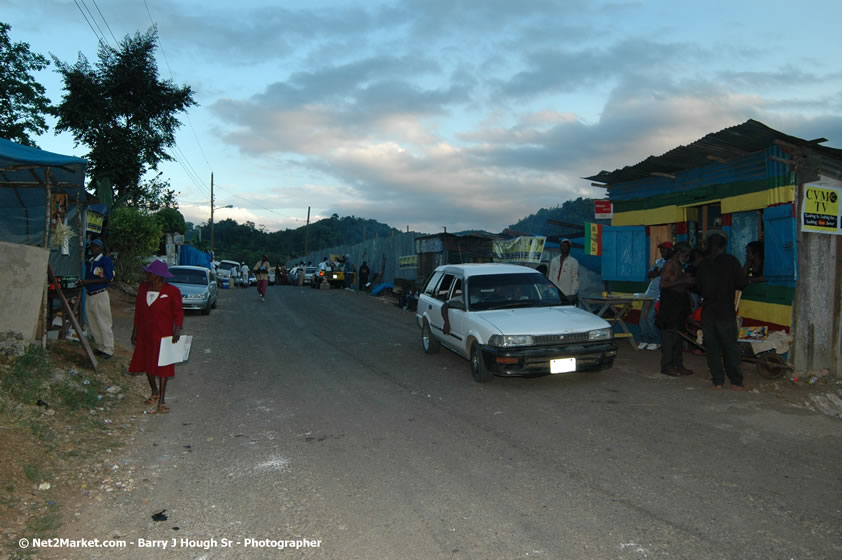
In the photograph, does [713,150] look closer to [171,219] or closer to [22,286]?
[22,286]

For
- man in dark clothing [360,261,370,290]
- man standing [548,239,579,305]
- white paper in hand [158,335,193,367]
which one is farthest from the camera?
man in dark clothing [360,261,370,290]

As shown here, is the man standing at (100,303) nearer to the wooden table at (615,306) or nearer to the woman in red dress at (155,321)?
the woman in red dress at (155,321)

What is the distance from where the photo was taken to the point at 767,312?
8.87m

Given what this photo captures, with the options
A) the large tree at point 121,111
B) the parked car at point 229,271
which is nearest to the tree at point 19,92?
the large tree at point 121,111

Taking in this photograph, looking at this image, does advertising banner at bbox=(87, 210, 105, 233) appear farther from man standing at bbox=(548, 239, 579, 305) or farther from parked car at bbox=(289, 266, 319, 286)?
parked car at bbox=(289, 266, 319, 286)

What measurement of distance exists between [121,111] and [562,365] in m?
22.4

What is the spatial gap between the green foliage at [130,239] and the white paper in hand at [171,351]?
51.6ft

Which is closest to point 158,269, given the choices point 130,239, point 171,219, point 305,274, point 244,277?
point 130,239

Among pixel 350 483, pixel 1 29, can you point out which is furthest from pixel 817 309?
pixel 1 29

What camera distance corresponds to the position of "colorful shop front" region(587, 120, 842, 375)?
26.9 ft

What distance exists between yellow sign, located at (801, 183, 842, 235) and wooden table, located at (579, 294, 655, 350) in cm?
278

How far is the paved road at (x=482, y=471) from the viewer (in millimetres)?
3584

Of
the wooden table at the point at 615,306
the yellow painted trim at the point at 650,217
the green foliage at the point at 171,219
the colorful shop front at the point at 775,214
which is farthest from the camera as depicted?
the green foliage at the point at 171,219

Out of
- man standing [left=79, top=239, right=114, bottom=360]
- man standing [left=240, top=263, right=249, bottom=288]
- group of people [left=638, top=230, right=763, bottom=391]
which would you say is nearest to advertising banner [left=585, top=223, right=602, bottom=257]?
group of people [left=638, top=230, right=763, bottom=391]
